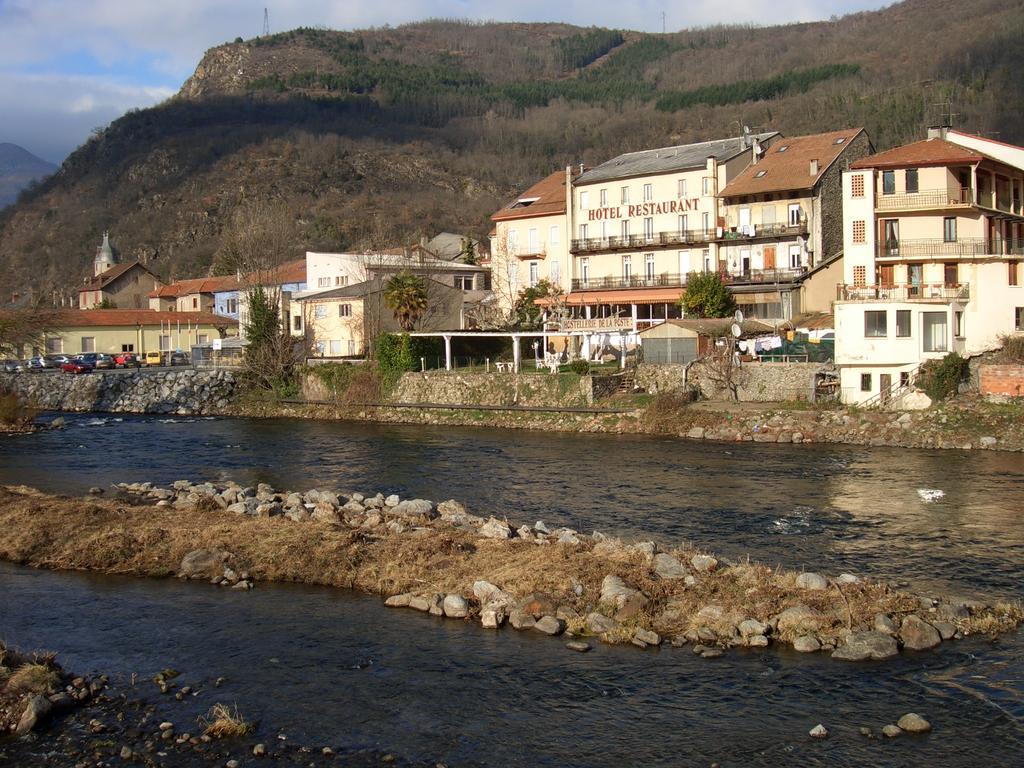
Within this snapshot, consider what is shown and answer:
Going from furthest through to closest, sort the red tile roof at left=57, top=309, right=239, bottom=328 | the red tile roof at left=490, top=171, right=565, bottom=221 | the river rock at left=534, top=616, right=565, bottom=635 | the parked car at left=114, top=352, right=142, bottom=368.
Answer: the red tile roof at left=57, top=309, right=239, bottom=328 → the parked car at left=114, top=352, right=142, bottom=368 → the red tile roof at left=490, top=171, right=565, bottom=221 → the river rock at left=534, top=616, right=565, bottom=635

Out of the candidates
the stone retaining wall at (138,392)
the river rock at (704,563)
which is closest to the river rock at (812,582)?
the river rock at (704,563)

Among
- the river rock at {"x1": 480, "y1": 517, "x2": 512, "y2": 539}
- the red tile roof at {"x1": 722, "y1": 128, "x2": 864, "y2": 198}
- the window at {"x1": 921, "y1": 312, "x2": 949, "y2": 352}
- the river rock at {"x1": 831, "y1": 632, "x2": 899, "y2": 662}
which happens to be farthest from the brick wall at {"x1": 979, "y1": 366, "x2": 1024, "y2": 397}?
the river rock at {"x1": 831, "y1": 632, "x2": 899, "y2": 662}

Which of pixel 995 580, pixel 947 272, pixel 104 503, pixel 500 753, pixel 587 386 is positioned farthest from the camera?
pixel 587 386

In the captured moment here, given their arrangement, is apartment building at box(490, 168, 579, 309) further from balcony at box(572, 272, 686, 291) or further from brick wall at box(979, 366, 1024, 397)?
brick wall at box(979, 366, 1024, 397)

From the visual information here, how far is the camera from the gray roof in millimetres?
57281

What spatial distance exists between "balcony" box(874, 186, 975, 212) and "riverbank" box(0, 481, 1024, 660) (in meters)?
26.8

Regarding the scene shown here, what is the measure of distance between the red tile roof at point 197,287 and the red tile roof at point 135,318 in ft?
11.3

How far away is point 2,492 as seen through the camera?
26234 mm

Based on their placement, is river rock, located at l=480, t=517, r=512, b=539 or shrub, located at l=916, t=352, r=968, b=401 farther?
shrub, located at l=916, t=352, r=968, b=401

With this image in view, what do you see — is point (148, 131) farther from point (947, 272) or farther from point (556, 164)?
point (947, 272)

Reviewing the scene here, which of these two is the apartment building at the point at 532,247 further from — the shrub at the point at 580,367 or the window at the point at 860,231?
the window at the point at 860,231

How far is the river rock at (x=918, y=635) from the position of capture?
48.8ft

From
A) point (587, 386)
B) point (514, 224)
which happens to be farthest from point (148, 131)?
point (587, 386)

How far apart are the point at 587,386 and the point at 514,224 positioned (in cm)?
2276
